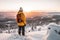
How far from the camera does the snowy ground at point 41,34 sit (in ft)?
5.61

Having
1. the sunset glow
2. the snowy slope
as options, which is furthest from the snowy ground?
the sunset glow

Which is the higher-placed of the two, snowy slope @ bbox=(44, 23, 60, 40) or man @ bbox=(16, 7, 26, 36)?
man @ bbox=(16, 7, 26, 36)

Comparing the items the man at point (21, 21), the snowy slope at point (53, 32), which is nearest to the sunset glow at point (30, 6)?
the man at point (21, 21)

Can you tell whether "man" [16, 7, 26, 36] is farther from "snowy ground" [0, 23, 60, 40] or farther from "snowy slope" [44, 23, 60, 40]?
"snowy slope" [44, 23, 60, 40]

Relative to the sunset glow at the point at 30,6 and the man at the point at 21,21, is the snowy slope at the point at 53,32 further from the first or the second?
the man at the point at 21,21

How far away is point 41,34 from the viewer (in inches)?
67.8

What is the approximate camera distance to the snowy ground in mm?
1709

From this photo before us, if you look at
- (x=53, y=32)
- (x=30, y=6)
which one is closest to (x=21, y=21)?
(x=30, y=6)

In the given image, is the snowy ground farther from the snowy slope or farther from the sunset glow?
the sunset glow

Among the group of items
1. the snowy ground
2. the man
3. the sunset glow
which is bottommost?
the snowy ground

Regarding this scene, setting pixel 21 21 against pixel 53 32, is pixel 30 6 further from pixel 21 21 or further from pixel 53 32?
pixel 53 32

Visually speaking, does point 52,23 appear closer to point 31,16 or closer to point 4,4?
point 31,16

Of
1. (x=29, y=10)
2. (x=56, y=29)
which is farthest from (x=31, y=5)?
(x=56, y=29)

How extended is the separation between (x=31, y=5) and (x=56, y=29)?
0.44 m
